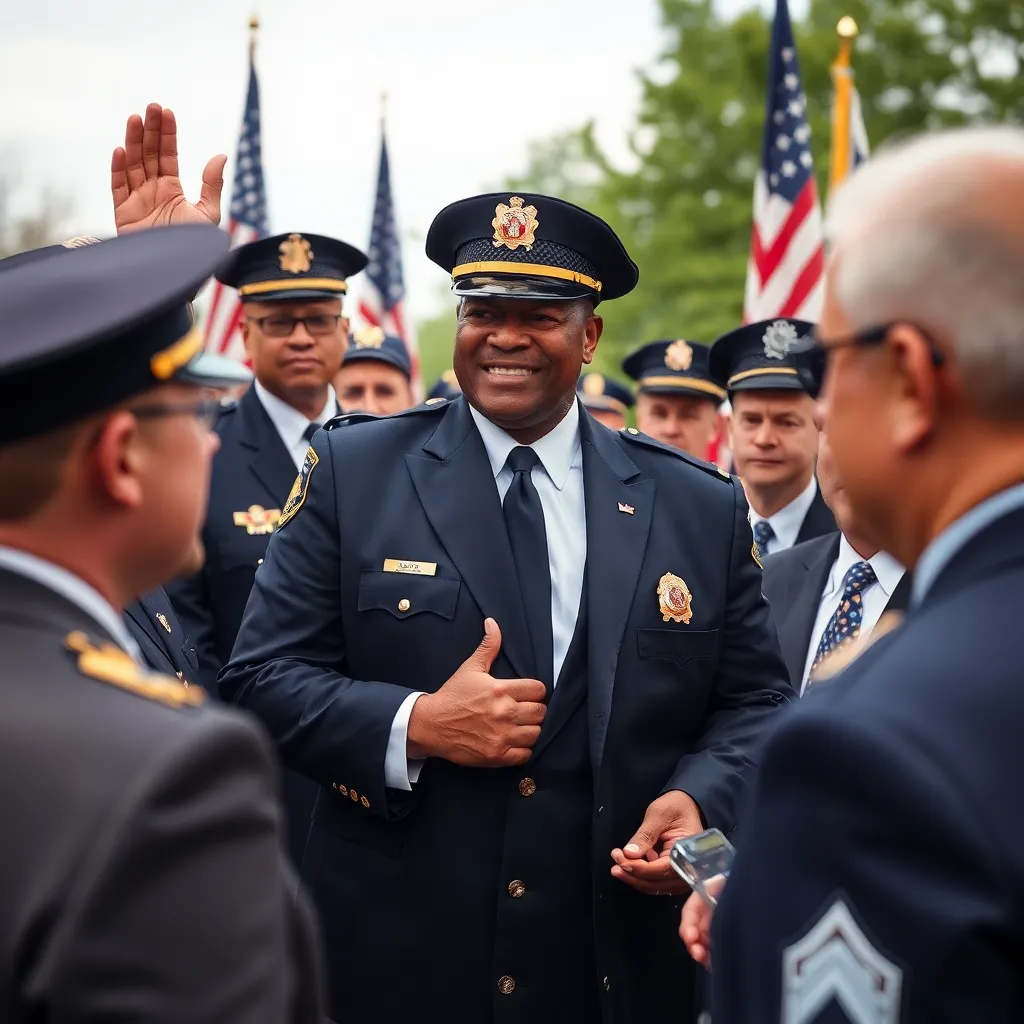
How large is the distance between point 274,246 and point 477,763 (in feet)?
12.6

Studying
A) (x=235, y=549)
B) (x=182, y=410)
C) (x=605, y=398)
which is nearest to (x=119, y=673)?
(x=182, y=410)

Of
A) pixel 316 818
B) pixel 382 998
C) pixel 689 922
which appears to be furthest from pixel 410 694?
pixel 689 922

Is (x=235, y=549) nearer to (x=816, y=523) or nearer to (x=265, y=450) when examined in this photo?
(x=265, y=450)

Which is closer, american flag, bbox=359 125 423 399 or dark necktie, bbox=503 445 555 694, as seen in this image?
dark necktie, bbox=503 445 555 694

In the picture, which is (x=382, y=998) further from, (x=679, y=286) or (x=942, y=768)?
(x=679, y=286)

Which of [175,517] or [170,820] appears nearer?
[170,820]

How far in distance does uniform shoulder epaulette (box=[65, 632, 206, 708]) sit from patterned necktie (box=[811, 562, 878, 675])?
2749 mm

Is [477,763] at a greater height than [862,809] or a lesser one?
lesser

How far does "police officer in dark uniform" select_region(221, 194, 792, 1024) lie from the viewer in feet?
10.6

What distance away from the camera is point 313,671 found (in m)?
3.36

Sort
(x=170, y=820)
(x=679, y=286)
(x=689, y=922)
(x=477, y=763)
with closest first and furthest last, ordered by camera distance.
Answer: (x=170, y=820), (x=689, y=922), (x=477, y=763), (x=679, y=286)

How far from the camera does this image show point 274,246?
6.41 metres

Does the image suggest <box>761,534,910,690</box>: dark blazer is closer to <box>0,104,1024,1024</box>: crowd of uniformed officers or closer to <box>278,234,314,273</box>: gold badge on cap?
<box>0,104,1024,1024</box>: crowd of uniformed officers

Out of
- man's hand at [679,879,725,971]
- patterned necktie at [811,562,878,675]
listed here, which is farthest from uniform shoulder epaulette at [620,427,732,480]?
man's hand at [679,879,725,971]
